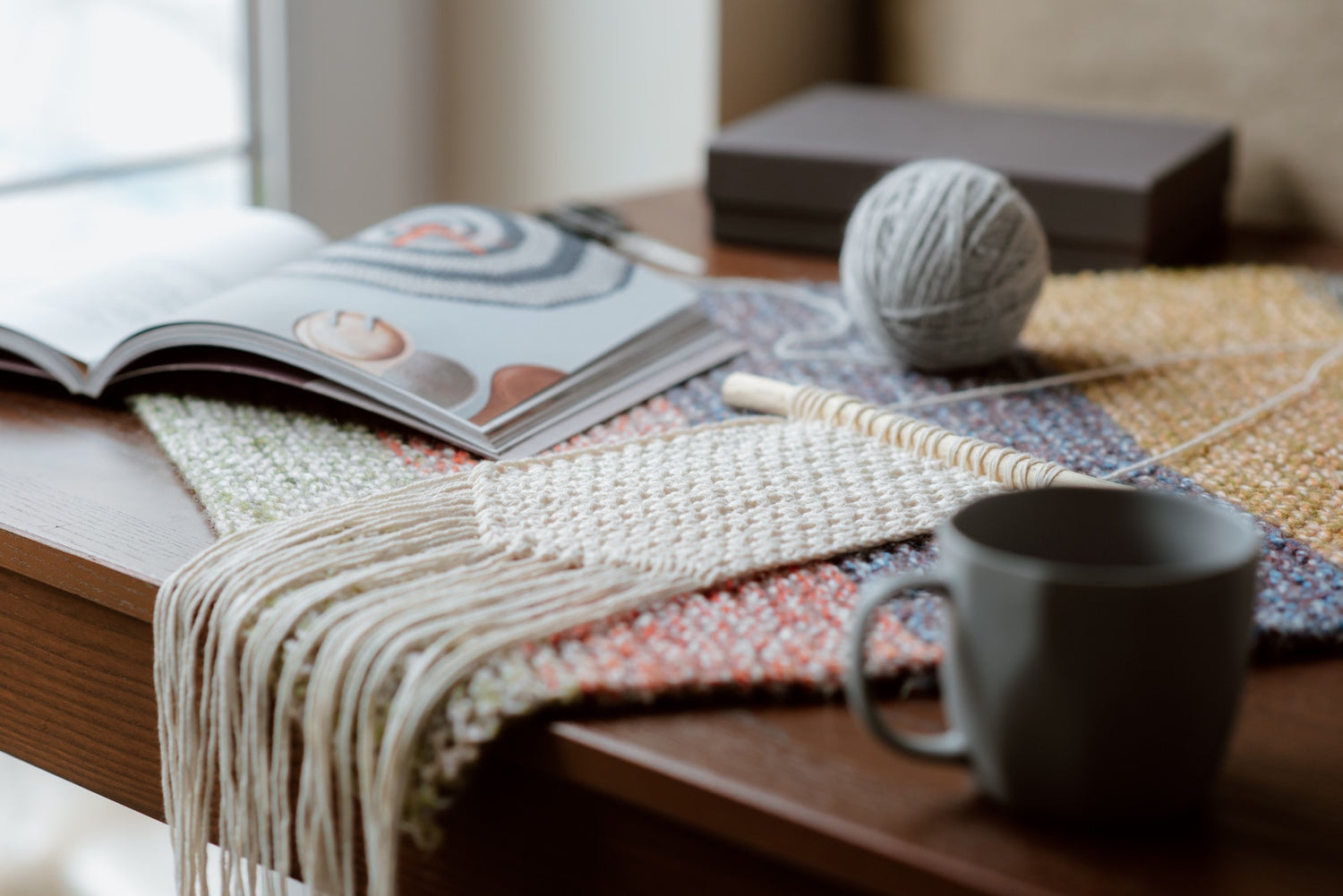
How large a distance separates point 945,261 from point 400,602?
1.07 ft

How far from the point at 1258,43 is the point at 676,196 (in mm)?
487

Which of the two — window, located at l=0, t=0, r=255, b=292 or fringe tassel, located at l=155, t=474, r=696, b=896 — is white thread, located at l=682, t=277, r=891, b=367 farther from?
window, located at l=0, t=0, r=255, b=292

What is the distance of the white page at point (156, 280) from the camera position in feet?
2.05

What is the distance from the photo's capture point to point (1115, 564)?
342 millimetres

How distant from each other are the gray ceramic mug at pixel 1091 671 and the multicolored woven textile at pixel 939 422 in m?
0.06

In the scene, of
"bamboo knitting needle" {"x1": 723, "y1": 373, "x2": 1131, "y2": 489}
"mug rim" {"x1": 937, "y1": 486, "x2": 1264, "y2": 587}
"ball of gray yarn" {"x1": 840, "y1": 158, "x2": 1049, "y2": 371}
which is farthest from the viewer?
"ball of gray yarn" {"x1": 840, "y1": 158, "x2": 1049, "y2": 371}

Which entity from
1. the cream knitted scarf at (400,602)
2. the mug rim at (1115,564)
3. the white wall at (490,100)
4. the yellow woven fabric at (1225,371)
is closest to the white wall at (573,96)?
the white wall at (490,100)

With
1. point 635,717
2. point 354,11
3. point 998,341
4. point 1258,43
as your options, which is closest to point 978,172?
point 998,341

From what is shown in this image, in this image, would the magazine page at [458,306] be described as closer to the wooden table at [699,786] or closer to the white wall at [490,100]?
the wooden table at [699,786]

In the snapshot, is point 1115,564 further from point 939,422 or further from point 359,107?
point 359,107

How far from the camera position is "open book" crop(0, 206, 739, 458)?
57 centimetres

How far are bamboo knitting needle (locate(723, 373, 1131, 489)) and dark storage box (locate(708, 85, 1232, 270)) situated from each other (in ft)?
1.06

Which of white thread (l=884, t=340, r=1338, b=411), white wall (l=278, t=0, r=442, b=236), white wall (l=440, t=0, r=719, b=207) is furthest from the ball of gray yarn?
white wall (l=278, t=0, r=442, b=236)

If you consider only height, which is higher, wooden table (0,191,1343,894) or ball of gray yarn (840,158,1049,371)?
ball of gray yarn (840,158,1049,371)
